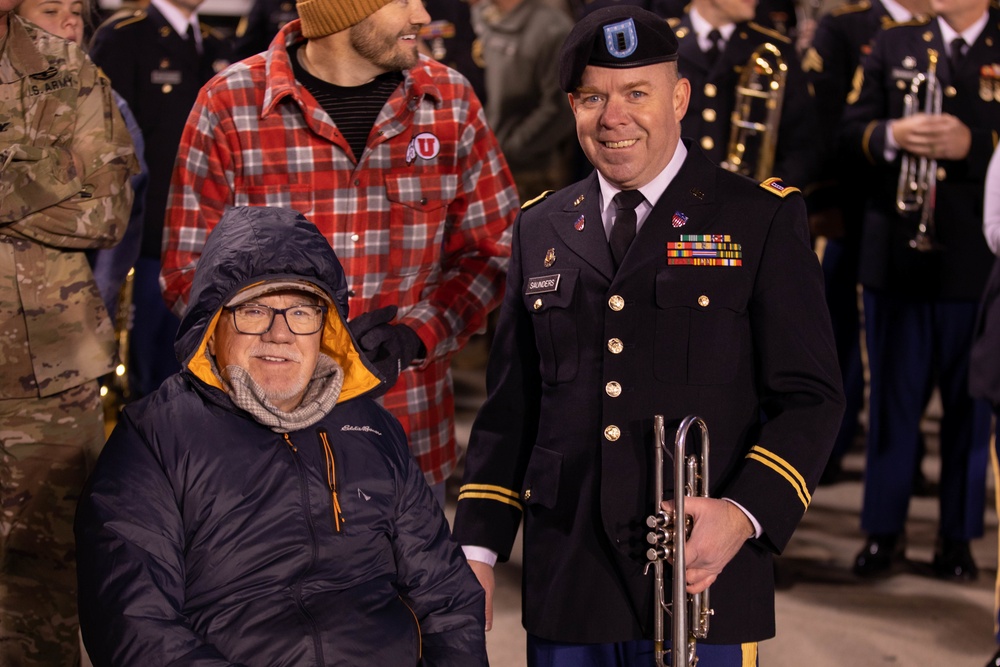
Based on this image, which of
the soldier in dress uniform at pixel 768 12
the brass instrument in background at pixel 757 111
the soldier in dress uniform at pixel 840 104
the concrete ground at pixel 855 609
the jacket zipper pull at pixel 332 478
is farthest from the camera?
the soldier in dress uniform at pixel 840 104

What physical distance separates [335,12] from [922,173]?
278 centimetres

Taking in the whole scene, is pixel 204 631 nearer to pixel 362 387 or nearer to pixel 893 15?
pixel 362 387

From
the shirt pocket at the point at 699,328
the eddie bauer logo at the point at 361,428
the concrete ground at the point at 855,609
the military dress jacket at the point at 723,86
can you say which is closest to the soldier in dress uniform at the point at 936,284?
the concrete ground at the point at 855,609

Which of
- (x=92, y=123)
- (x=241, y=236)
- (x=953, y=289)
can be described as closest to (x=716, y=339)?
(x=241, y=236)

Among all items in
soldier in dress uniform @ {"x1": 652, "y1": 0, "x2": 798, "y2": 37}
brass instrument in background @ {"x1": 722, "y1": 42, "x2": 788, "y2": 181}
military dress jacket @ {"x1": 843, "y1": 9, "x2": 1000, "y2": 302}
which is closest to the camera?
military dress jacket @ {"x1": 843, "y1": 9, "x2": 1000, "y2": 302}

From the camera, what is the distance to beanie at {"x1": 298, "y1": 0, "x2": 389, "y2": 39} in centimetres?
328

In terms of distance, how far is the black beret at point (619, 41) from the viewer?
259 centimetres

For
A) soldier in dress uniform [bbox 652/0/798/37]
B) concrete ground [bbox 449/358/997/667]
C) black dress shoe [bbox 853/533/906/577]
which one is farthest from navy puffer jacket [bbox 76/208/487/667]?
soldier in dress uniform [bbox 652/0/798/37]

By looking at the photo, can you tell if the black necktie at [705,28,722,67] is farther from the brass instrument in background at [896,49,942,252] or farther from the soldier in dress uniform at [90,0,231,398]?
the soldier in dress uniform at [90,0,231,398]

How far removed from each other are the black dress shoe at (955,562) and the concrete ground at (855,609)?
37mm

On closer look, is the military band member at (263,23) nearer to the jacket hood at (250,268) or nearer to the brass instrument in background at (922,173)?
the brass instrument in background at (922,173)

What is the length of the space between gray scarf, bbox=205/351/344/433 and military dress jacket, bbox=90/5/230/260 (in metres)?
2.93

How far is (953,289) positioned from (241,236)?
3269 millimetres

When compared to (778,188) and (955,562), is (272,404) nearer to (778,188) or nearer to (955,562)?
(778,188)
